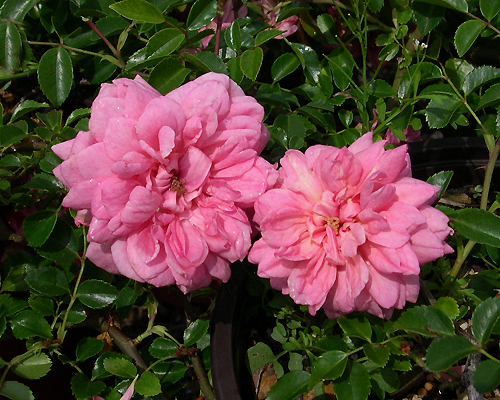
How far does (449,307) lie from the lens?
1.89 ft

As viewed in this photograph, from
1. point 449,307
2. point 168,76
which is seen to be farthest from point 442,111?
point 168,76

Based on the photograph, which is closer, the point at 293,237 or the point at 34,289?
the point at 293,237

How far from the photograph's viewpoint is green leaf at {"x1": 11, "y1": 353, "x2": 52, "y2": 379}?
25.7 inches

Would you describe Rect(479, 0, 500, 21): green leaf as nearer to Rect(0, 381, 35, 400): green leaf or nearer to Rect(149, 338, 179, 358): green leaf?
Rect(149, 338, 179, 358): green leaf

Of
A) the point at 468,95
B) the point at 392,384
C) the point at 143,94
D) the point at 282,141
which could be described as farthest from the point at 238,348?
the point at 468,95

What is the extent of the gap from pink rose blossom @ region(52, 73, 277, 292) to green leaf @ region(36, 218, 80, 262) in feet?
0.59

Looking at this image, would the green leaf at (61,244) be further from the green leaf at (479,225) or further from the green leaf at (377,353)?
the green leaf at (479,225)

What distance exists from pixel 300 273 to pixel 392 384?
0.29 m

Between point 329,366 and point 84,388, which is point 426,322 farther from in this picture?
point 84,388

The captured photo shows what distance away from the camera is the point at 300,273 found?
0.51 metres

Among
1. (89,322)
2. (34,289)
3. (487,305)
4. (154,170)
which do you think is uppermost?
(154,170)

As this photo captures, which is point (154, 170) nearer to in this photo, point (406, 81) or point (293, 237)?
point (293, 237)

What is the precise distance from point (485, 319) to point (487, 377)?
6cm

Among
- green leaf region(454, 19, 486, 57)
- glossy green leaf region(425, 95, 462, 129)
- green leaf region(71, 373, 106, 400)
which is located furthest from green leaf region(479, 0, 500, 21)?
green leaf region(71, 373, 106, 400)
